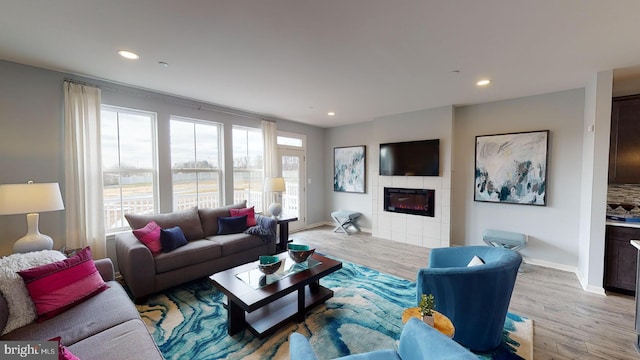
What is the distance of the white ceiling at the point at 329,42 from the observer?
5.75 ft

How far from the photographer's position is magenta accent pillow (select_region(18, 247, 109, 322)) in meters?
1.66

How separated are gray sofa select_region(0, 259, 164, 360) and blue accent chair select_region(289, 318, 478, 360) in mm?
835

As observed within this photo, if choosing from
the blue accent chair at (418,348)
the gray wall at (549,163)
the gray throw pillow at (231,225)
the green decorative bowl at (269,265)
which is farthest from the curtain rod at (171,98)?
the blue accent chair at (418,348)

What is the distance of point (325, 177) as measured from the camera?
6551 mm

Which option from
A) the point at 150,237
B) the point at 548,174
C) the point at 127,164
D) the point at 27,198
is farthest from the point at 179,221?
the point at 548,174

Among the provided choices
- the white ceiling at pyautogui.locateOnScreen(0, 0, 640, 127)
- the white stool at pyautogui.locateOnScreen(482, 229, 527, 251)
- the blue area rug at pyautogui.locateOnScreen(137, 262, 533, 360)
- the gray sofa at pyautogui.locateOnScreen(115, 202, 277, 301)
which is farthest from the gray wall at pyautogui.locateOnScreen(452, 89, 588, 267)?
the gray sofa at pyautogui.locateOnScreen(115, 202, 277, 301)

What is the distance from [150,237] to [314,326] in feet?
7.01

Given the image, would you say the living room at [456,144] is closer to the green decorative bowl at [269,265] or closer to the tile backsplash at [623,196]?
the tile backsplash at [623,196]

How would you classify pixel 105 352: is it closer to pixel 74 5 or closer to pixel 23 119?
pixel 74 5

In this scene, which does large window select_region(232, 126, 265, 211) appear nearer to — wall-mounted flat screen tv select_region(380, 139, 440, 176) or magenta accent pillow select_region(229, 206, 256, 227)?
magenta accent pillow select_region(229, 206, 256, 227)

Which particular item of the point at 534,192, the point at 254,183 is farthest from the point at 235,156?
the point at 534,192

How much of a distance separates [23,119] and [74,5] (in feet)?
6.29

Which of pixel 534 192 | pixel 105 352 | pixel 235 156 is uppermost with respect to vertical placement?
pixel 235 156

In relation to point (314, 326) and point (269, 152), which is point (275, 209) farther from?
point (314, 326)
